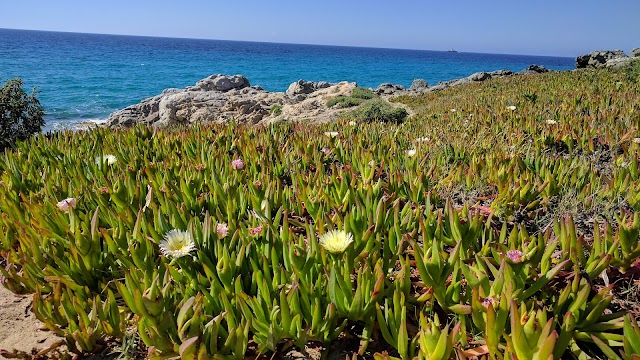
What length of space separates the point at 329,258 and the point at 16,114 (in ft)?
29.1

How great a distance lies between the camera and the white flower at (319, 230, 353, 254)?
1506mm

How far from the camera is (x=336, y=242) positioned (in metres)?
1.56

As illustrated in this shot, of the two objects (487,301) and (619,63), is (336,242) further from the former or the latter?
(619,63)

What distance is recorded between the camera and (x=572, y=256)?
1.52 m

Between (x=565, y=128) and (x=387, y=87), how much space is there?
15915 mm

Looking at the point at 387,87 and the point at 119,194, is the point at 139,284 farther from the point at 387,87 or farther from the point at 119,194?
the point at 387,87

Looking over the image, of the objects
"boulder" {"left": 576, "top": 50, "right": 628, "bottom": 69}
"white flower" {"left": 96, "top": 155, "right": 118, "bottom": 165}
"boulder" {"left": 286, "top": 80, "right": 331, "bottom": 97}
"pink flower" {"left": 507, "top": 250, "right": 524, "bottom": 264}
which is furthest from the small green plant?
"boulder" {"left": 576, "top": 50, "right": 628, "bottom": 69}

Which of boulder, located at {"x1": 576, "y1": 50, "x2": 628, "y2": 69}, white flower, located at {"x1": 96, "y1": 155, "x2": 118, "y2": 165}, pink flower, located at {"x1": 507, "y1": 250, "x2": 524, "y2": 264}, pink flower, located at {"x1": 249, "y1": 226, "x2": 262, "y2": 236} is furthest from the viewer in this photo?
boulder, located at {"x1": 576, "y1": 50, "x2": 628, "y2": 69}

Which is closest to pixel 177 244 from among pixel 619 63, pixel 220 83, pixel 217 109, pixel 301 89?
pixel 217 109

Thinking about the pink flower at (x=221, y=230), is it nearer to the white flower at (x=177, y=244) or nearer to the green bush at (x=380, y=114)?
the white flower at (x=177, y=244)

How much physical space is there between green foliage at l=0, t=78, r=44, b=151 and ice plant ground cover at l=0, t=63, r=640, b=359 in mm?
6137

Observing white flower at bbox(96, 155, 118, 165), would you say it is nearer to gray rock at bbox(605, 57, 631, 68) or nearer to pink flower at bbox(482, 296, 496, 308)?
pink flower at bbox(482, 296, 496, 308)

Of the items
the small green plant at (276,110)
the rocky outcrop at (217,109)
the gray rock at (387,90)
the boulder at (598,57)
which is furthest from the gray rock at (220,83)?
the boulder at (598,57)

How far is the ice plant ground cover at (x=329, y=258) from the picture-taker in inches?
50.9
